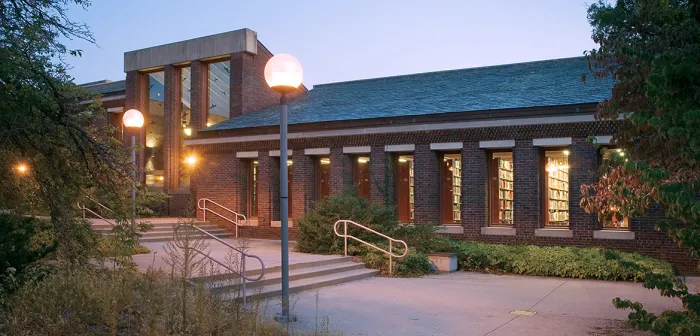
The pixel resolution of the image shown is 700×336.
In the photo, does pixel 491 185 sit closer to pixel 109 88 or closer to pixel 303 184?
pixel 303 184

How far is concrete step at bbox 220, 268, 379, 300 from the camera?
37.7 feet

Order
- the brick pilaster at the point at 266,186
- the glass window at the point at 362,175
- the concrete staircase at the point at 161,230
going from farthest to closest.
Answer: the brick pilaster at the point at 266,186, the glass window at the point at 362,175, the concrete staircase at the point at 161,230

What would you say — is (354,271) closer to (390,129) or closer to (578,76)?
(390,129)

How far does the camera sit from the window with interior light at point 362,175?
20.9 metres

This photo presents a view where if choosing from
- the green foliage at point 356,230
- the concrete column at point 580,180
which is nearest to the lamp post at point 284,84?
the green foliage at point 356,230

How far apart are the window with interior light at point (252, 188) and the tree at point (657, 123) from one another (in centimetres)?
1472

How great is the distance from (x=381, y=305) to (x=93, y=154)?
5.38 meters

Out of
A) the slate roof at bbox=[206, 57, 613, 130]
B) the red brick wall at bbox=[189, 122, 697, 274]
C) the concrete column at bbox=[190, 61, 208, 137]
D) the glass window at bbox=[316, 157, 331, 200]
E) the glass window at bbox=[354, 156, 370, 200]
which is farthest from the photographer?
the concrete column at bbox=[190, 61, 208, 137]

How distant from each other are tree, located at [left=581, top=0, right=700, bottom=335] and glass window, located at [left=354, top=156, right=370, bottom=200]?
10938mm

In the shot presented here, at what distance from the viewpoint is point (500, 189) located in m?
18.5

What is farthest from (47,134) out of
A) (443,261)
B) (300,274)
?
(443,261)

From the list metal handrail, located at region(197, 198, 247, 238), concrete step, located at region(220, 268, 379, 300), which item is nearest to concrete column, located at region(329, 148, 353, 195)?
metal handrail, located at region(197, 198, 247, 238)

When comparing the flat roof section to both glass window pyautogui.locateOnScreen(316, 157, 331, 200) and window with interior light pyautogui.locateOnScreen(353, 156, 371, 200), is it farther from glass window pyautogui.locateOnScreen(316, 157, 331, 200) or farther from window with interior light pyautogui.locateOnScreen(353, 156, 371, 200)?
window with interior light pyautogui.locateOnScreen(353, 156, 371, 200)

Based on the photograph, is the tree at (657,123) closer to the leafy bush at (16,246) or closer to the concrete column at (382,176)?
the leafy bush at (16,246)
